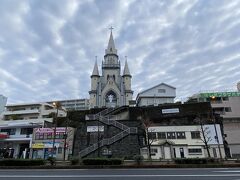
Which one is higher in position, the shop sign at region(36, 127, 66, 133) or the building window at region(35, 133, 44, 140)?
the shop sign at region(36, 127, 66, 133)


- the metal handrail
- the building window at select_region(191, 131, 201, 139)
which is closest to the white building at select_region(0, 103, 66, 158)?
the metal handrail

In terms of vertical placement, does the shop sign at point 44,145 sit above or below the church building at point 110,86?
below

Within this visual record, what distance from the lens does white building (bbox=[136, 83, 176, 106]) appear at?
61.3 metres

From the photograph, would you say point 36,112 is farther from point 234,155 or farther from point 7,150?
point 234,155

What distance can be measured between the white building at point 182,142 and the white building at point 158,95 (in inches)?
918

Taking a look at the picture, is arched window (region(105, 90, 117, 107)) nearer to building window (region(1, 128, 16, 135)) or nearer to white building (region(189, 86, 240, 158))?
building window (region(1, 128, 16, 135))

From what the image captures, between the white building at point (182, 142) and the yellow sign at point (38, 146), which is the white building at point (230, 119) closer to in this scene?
the white building at point (182, 142)

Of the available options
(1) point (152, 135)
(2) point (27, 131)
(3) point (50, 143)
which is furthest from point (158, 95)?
(2) point (27, 131)

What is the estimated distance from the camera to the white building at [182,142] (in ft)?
115

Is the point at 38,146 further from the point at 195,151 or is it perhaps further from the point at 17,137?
the point at 195,151

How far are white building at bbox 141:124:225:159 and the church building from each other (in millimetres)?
32016

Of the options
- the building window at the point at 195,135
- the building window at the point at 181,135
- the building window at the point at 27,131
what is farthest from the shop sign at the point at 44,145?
the building window at the point at 195,135

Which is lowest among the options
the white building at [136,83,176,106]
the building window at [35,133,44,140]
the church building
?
the building window at [35,133,44,140]

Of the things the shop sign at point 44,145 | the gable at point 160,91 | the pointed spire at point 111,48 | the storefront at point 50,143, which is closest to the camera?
the storefront at point 50,143
